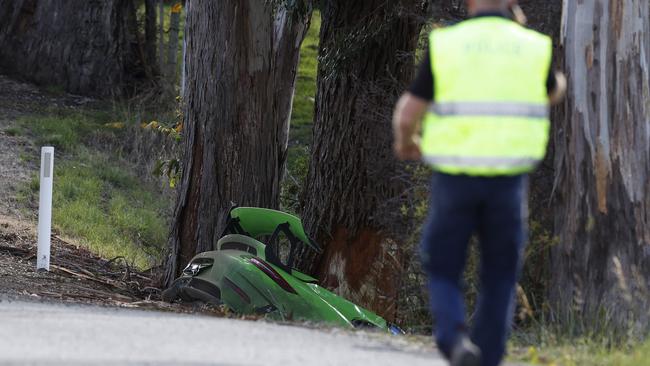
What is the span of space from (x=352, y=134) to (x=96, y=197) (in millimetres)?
8653

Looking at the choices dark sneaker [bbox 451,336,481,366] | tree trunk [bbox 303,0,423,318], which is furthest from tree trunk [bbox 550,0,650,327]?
tree trunk [bbox 303,0,423,318]

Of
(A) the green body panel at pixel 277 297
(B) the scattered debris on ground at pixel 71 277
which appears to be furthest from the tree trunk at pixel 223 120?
(A) the green body panel at pixel 277 297

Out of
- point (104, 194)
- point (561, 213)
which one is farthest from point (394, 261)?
point (104, 194)

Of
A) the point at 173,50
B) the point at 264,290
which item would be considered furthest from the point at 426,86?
the point at 173,50

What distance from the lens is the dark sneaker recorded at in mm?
5238

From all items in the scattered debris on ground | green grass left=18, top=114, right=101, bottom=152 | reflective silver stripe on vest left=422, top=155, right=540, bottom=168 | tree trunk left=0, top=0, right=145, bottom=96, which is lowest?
the scattered debris on ground

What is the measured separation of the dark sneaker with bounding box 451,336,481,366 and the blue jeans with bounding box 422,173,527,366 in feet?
0.35

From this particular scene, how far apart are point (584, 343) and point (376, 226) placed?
5.23 meters

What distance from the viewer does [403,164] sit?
9789 mm

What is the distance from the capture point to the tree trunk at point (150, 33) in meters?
28.9

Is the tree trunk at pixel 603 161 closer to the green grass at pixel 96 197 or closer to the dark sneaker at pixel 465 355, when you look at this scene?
the dark sneaker at pixel 465 355

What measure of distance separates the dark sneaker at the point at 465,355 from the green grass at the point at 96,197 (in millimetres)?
12516

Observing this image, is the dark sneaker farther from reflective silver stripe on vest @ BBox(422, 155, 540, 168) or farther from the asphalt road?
the asphalt road

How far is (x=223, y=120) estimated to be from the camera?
14.8m
